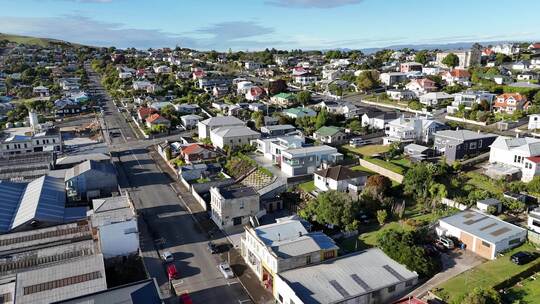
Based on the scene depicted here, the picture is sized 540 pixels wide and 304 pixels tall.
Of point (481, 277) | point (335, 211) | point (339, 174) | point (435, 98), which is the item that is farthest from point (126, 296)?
point (435, 98)

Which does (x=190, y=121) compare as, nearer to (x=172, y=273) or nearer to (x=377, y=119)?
(x=377, y=119)

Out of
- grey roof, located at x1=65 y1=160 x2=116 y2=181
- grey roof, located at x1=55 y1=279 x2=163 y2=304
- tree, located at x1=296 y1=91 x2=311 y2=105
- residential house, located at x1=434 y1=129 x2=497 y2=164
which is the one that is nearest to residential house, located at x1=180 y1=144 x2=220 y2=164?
grey roof, located at x1=65 y1=160 x2=116 y2=181

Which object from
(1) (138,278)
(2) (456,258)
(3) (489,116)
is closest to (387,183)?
(2) (456,258)

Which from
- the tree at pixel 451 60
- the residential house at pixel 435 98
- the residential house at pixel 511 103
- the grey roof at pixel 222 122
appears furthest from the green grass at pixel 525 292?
the tree at pixel 451 60

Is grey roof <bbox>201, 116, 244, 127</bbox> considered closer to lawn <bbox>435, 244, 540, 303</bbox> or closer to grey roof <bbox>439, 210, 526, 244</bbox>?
grey roof <bbox>439, 210, 526, 244</bbox>

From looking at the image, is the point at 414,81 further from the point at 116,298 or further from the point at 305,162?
the point at 116,298

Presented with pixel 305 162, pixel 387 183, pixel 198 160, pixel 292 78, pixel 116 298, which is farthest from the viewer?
pixel 292 78
